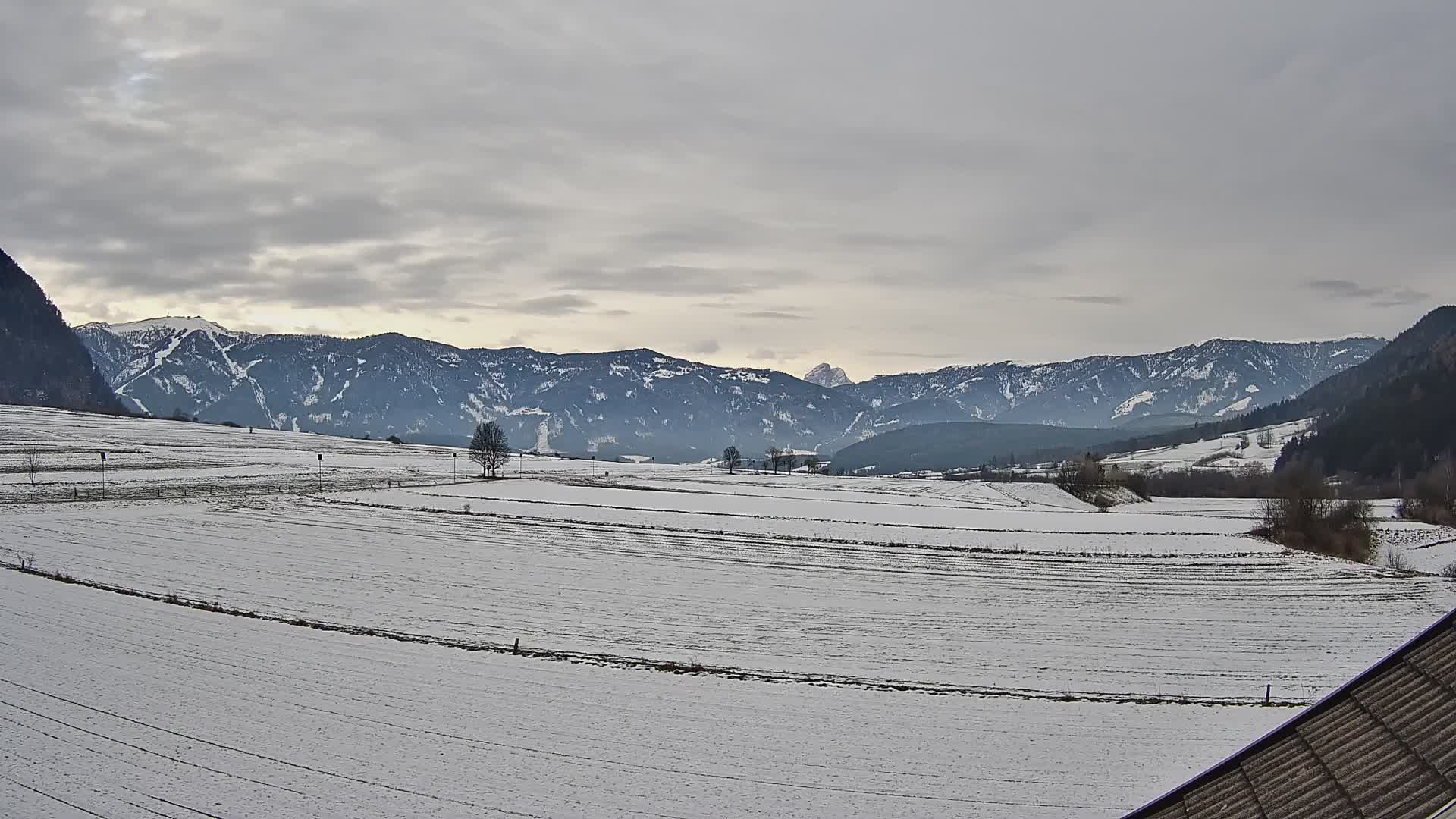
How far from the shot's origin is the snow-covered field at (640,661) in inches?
734

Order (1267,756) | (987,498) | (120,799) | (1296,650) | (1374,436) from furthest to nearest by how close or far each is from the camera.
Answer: (1374,436) < (987,498) < (1296,650) < (120,799) < (1267,756)

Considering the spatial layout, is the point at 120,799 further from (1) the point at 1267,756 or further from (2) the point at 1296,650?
(2) the point at 1296,650

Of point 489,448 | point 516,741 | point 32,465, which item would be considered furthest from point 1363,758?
point 489,448

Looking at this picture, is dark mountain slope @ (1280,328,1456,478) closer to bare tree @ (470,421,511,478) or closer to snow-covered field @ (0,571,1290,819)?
bare tree @ (470,421,511,478)

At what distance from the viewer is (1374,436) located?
159 metres

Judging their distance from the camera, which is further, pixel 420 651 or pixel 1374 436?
pixel 1374 436

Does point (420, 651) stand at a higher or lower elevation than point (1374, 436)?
lower

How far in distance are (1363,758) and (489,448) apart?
11854 centimetres

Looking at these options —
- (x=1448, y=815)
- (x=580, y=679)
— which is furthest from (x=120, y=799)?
(x=1448, y=815)

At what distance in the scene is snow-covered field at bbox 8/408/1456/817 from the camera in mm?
18641

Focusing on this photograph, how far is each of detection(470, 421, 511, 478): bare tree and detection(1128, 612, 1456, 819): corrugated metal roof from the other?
110 meters

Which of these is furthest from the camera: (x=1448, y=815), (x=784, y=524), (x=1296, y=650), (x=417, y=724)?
(x=784, y=524)

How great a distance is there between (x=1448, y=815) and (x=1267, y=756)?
2739 millimetres

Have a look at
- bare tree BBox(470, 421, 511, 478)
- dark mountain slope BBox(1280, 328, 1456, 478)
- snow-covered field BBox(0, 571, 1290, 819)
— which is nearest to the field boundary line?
snow-covered field BBox(0, 571, 1290, 819)
